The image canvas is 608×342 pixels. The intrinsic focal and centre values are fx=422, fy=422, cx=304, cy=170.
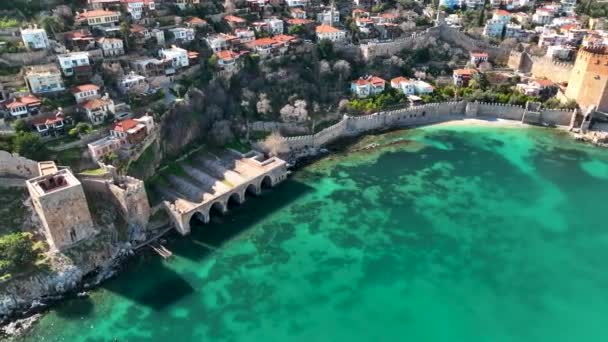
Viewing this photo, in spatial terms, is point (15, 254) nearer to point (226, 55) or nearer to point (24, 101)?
point (24, 101)

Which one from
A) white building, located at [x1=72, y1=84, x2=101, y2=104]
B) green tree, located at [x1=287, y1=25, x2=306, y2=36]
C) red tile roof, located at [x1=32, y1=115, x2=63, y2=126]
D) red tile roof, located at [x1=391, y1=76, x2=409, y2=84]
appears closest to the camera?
red tile roof, located at [x1=32, y1=115, x2=63, y2=126]

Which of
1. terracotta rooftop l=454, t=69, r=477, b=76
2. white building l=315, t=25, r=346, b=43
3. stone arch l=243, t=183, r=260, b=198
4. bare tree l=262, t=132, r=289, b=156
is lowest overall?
stone arch l=243, t=183, r=260, b=198

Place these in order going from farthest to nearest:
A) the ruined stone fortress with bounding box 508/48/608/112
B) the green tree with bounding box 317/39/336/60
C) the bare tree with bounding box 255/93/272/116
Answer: the green tree with bounding box 317/39/336/60, the ruined stone fortress with bounding box 508/48/608/112, the bare tree with bounding box 255/93/272/116

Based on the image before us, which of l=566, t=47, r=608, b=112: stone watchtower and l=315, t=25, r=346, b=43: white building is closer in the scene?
l=566, t=47, r=608, b=112: stone watchtower

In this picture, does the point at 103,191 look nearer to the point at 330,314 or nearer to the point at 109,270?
the point at 109,270

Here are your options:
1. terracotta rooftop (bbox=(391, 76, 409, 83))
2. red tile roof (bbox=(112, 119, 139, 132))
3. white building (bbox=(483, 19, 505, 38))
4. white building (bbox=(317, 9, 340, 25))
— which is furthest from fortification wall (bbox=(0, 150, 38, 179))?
white building (bbox=(483, 19, 505, 38))

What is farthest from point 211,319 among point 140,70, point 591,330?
point 140,70

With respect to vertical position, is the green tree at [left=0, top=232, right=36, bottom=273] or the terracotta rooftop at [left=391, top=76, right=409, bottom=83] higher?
the terracotta rooftop at [left=391, top=76, right=409, bottom=83]

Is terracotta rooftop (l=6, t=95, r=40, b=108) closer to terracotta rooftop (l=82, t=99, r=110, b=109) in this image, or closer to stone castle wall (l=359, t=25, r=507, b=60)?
terracotta rooftop (l=82, t=99, r=110, b=109)

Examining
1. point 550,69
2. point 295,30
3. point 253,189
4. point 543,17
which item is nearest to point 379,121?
point 295,30
